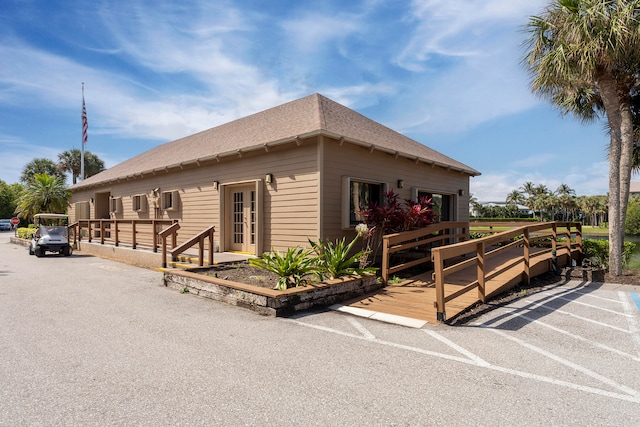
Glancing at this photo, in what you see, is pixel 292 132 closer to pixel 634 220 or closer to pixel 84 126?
pixel 84 126

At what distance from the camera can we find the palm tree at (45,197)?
63.7ft

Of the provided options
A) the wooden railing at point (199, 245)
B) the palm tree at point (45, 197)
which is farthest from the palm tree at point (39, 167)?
the wooden railing at point (199, 245)

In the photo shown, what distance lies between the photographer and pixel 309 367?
10.8 feet

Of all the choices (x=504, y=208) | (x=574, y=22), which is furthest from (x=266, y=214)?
(x=504, y=208)

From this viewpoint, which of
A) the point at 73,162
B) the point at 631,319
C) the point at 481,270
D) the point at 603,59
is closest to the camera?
the point at 631,319

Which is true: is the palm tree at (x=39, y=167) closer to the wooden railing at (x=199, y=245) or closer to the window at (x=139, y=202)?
the window at (x=139, y=202)

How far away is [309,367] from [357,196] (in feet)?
19.7

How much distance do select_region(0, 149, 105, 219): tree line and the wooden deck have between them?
839 inches

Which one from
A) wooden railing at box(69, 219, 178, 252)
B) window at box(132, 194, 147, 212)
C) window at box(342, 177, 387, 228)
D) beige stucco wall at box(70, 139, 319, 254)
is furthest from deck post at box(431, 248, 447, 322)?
window at box(132, 194, 147, 212)

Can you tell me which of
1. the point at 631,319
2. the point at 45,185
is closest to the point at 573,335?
the point at 631,319

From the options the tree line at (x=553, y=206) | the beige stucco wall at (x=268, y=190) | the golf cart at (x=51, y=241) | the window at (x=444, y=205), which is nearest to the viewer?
the beige stucco wall at (x=268, y=190)

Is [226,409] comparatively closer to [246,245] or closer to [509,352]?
[509,352]

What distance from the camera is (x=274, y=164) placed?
880 cm

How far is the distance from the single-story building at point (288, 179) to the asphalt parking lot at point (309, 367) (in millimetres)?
3386
